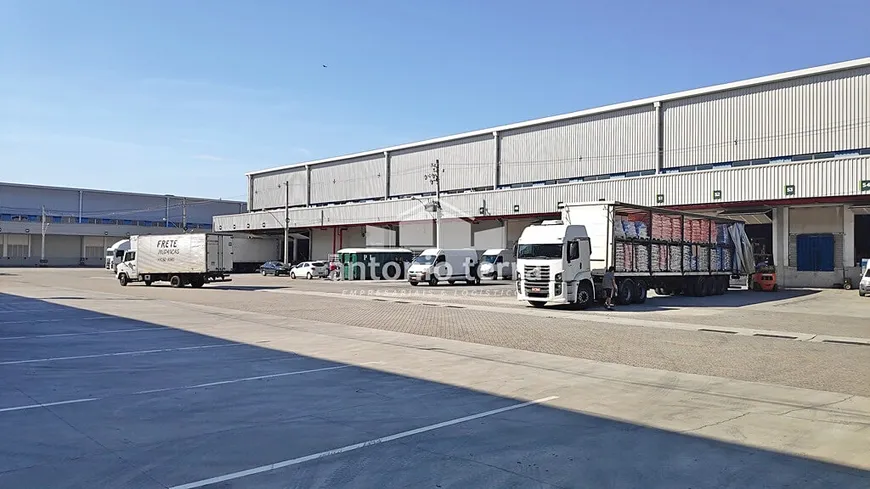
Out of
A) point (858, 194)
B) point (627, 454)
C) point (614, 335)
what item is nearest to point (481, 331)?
point (614, 335)

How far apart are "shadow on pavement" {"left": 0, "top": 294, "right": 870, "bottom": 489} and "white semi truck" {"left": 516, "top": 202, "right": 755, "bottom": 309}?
45.7 ft

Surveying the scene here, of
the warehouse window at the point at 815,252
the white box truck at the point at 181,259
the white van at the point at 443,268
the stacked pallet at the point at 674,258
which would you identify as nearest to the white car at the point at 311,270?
the white van at the point at 443,268

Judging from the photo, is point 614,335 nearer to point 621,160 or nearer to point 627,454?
point 627,454

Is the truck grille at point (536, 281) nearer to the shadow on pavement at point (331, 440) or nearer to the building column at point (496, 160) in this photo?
the shadow on pavement at point (331, 440)

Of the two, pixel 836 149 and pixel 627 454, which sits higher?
pixel 836 149

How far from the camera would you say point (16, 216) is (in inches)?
3472

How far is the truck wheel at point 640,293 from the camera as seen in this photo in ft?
85.3

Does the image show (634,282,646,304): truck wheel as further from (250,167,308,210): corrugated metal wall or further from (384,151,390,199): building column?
(250,167,308,210): corrugated metal wall

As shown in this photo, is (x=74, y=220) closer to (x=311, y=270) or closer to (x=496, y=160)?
(x=311, y=270)

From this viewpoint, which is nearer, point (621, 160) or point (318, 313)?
point (318, 313)

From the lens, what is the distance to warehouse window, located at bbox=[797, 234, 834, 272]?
35.6 m

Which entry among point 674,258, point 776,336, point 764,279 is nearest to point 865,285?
point 764,279

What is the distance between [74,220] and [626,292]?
296 feet

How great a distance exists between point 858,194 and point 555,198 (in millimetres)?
17953
